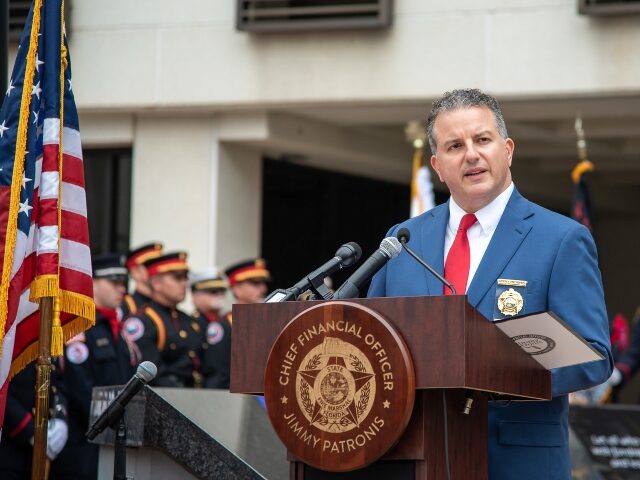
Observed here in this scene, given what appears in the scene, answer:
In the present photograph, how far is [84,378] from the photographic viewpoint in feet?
28.9

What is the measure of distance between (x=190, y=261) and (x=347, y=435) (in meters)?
9.45

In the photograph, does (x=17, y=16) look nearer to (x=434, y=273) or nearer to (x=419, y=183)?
(x=419, y=183)

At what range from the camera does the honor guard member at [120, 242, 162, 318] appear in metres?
11.4

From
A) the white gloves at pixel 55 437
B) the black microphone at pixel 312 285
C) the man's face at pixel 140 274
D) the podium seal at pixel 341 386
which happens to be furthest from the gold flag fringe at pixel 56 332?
the man's face at pixel 140 274

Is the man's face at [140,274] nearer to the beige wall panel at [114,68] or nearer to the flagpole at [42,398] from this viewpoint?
the beige wall panel at [114,68]

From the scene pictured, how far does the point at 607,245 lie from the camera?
2019 cm

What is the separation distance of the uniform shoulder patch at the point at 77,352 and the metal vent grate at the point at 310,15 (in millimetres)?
4174

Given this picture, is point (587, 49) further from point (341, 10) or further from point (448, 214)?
point (448, 214)

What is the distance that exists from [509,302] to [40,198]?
240 centimetres

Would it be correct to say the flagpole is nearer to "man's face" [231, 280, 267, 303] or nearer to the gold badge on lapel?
the gold badge on lapel

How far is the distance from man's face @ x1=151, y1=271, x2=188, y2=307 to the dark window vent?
4004 mm

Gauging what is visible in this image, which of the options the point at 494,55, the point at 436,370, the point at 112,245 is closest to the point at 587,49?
the point at 494,55

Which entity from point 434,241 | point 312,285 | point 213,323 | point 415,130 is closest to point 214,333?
point 213,323

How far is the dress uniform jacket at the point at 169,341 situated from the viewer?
35.4ft
